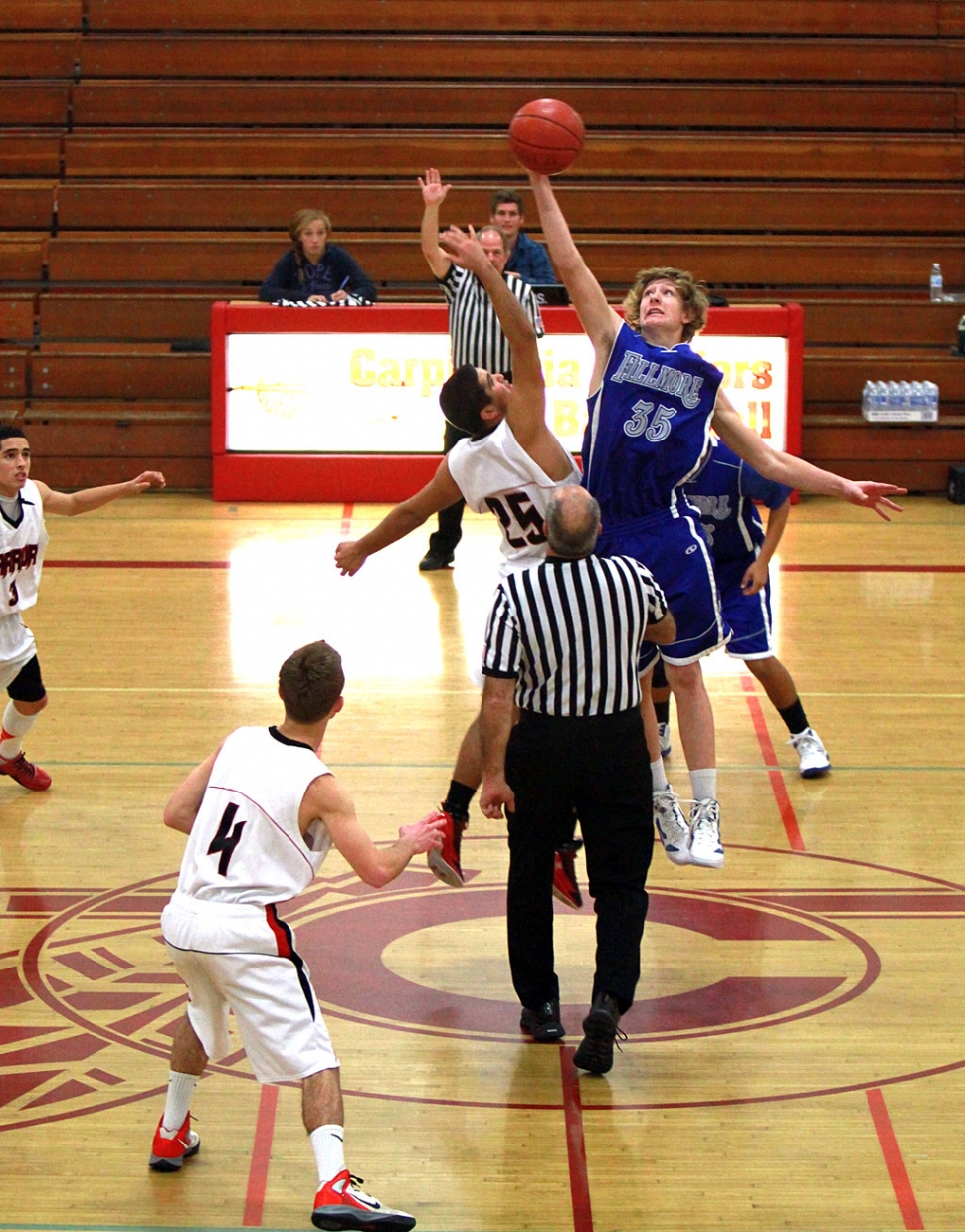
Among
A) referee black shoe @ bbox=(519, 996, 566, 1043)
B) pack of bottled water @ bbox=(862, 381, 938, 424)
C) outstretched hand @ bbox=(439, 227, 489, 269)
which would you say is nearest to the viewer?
referee black shoe @ bbox=(519, 996, 566, 1043)

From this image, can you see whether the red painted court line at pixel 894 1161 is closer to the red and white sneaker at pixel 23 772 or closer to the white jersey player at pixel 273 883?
the white jersey player at pixel 273 883

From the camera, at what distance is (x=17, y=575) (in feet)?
22.3

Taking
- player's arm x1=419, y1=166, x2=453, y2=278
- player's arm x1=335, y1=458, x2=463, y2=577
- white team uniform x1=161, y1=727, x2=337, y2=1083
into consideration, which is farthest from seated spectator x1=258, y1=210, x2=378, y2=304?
white team uniform x1=161, y1=727, x2=337, y2=1083

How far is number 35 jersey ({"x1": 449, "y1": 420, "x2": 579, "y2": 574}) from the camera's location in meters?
5.35

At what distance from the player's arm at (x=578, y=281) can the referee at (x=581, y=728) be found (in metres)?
1.04

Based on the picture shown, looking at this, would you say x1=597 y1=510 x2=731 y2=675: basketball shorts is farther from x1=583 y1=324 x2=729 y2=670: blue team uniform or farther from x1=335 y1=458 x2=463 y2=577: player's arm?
x1=335 y1=458 x2=463 y2=577: player's arm

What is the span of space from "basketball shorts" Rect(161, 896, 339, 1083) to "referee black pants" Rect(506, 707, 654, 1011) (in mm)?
948

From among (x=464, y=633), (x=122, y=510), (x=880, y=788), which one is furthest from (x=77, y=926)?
(x=122, y=510)

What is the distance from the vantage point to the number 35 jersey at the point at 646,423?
5.46 m

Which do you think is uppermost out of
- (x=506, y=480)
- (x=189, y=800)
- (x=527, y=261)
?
(x=527, y=261)

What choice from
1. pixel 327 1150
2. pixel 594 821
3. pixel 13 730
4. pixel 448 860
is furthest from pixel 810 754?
pixel 327 1150

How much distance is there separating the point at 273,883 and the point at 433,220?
20.9ft

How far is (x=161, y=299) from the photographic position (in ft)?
46.5

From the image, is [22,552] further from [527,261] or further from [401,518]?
[527,261]
